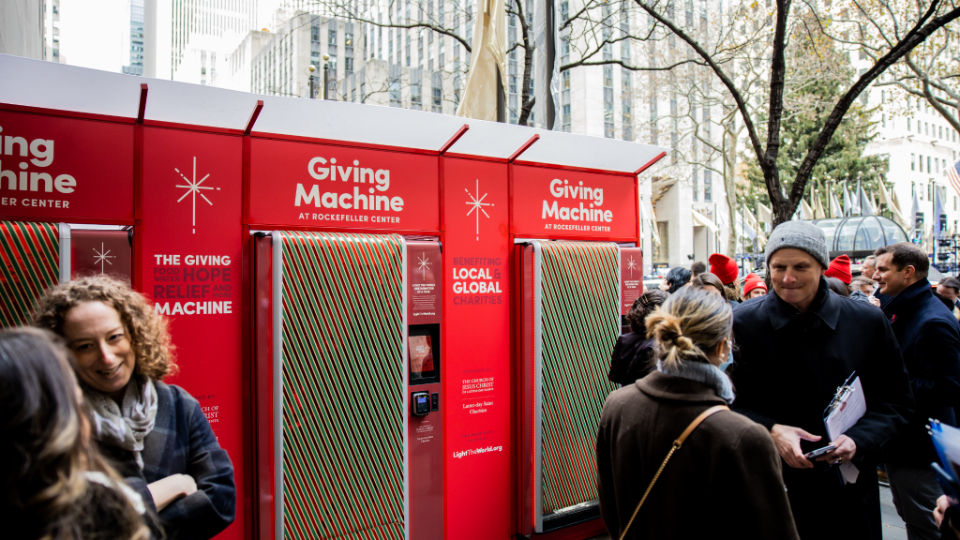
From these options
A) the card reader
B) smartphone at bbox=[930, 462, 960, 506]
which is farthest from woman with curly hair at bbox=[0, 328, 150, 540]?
the card reader

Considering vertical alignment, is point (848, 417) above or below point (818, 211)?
below

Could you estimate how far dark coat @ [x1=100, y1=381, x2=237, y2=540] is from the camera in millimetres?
2010

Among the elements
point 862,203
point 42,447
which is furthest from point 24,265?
point 862,203

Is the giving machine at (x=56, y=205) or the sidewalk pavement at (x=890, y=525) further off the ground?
the giving machine at (x=56, y=205)

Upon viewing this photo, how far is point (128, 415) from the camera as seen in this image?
204cm

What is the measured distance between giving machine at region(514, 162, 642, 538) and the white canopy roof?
1.02ft

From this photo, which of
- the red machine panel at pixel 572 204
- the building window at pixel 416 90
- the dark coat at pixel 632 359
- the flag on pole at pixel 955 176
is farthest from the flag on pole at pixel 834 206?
the dark coat at pixel 632 359

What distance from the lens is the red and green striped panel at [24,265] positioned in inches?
118

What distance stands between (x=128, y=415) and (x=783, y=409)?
2556 millimetres

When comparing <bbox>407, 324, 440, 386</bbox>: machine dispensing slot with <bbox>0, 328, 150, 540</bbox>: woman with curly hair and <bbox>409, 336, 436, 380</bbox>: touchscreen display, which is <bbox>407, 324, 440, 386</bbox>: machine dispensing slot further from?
<bbox>0, 328, 150, 540</bbox>: woman with curly hair

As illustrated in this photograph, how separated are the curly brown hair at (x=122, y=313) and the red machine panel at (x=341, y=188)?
1.60m

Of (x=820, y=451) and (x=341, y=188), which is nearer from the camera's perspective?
(x=820, y=451)

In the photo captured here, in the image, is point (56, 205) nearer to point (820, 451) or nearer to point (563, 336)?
point (563, 336)

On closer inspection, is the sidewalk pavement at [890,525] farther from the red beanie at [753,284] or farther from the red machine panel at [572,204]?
the red machine panel at [572,204]
